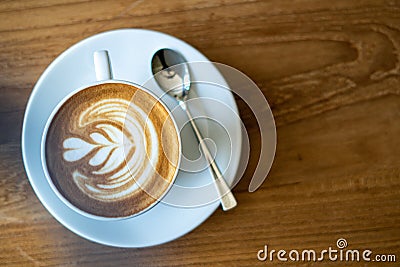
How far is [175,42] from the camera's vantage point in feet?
3.12

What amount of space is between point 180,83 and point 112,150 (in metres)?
0.18

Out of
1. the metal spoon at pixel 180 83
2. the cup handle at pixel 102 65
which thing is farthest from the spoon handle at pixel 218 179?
the cup handle at pixel 102 65

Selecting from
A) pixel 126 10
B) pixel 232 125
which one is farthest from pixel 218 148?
pixel 126 10

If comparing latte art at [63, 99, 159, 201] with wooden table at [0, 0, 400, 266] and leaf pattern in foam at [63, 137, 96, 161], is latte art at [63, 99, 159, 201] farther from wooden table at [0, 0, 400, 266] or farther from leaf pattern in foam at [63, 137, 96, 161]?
wooden table at [0, 0, 400, 266]

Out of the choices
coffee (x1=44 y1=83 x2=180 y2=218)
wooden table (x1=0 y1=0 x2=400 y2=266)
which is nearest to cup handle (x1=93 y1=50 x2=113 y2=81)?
coffee (x1=44 y1=83 x2=180 y2=218)

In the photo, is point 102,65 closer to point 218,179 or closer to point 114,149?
point 114,149

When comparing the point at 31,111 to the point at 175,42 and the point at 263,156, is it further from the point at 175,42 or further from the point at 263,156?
the point at 263,156

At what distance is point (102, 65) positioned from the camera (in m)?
0.88

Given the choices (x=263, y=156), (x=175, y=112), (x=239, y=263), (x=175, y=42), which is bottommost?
(x=239, y=263)

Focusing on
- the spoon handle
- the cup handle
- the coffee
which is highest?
the cup handle

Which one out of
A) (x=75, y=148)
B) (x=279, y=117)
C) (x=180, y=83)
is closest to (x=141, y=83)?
(x=180, y=83)

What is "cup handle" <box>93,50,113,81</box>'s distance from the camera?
2.89ft

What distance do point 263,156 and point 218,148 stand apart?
4.2 inches

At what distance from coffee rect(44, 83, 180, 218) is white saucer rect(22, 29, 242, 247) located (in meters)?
0.07
